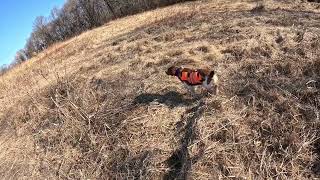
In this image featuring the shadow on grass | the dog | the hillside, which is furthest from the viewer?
the shadow on grass

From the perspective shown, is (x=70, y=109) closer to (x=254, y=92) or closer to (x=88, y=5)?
(x=254, y=92)

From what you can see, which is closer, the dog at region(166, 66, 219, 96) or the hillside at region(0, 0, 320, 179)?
the hillside at region(0, 0, 320, 179)

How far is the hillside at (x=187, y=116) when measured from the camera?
4711 millimetres

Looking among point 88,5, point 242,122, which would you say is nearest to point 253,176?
point 242,122

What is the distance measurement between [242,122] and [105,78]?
128 inches

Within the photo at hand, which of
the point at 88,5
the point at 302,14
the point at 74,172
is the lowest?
the point at 88,5

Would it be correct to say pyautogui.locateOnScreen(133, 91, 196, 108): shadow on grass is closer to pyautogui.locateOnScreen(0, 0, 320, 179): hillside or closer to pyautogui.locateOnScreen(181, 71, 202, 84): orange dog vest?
pyautogui.locateOnScreen(0, 0, 320, 179): hillside

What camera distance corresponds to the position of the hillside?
15.5ft

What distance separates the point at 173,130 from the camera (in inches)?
213

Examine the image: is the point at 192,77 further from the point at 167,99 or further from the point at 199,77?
the point at 167,99

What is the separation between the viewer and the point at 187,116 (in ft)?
18.0

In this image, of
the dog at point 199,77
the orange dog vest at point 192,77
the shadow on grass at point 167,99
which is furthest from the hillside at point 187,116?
the orange dog vest at point 192,77

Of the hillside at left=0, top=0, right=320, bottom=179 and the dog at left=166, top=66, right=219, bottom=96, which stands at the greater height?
the dog at left=166, top=66, right=219, bottom=96

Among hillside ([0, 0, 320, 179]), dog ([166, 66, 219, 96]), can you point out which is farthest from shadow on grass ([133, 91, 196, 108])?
dog ([166, 66, 219, 96])
